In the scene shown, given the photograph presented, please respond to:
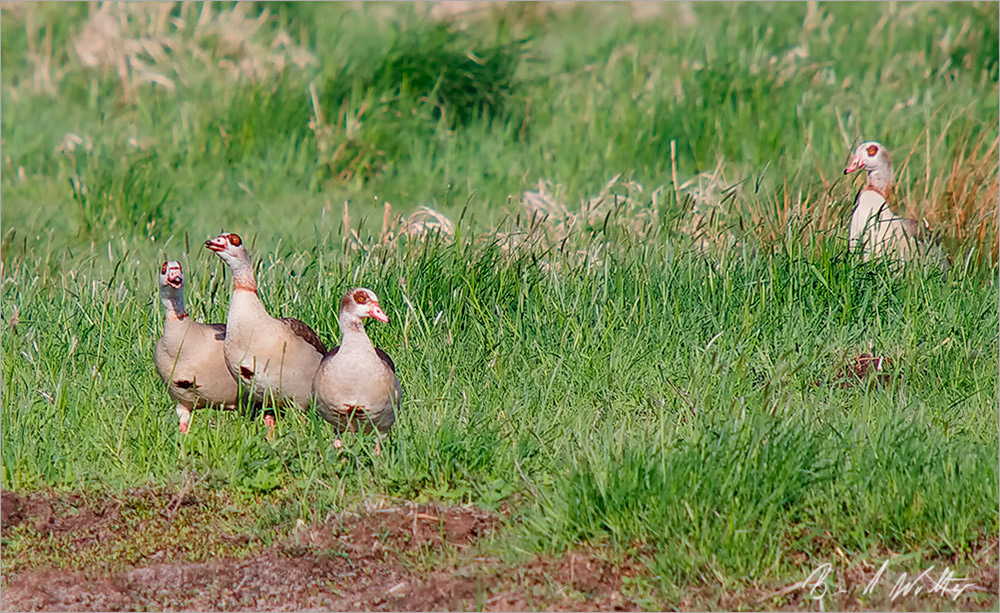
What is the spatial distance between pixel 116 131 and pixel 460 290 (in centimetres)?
524

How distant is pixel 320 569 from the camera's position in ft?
15.6

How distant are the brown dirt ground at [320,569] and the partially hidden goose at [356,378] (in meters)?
0.43

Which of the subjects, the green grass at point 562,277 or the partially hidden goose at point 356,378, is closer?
the green grass at point 562,277

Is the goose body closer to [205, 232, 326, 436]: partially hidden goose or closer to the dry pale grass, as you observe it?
[205, 232, 326, 436]: partially hidden goose

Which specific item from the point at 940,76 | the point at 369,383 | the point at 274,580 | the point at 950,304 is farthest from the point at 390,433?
the point at 940,76

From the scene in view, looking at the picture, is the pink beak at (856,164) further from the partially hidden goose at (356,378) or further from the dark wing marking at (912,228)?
the partially hidden goose at (356,378)

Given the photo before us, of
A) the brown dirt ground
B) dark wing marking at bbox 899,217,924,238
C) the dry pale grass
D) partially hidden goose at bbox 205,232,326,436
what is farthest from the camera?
the dry pale grass

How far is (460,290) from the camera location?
6707 millimetres

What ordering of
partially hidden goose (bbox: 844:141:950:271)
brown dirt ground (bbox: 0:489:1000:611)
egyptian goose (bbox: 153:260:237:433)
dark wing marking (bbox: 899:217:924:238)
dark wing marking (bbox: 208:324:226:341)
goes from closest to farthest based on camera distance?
brown dirt ground (bbox: 0:489:1000:611)
egyptian goose (bbox: 153:260:237:433)
dark wing marking (bbox: 208:324:226:341)
partially hidden goose (bbox: 844:141:950:271)
dark wing marking (bbox: 899:217:924:238)

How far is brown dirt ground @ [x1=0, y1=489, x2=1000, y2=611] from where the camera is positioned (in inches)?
176

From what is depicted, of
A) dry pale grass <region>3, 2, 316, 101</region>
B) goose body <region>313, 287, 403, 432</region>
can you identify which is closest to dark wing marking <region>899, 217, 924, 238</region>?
goose body <region>313, 287, 403, 432</region>

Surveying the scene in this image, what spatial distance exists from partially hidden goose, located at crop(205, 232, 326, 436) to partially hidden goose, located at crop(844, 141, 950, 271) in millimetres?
3186

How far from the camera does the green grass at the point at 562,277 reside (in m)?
4.80

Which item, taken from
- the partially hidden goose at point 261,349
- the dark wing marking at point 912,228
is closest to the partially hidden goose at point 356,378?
the partially hidden goose at point 261,349
